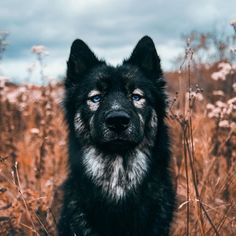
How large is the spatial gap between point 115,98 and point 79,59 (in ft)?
2.32


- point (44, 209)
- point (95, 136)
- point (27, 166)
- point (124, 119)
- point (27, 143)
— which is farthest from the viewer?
point (27, 143)

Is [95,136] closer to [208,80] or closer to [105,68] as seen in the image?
[105,68]

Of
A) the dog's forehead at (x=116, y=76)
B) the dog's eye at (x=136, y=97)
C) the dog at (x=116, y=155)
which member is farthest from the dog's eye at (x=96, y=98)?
the dog's eye at (x=136, y=97)

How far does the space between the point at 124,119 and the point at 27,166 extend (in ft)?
11.9

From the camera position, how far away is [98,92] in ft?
12.8

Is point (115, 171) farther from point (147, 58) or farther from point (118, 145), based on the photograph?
point (147, 58)

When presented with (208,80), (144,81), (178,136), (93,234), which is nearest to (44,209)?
(93,234)

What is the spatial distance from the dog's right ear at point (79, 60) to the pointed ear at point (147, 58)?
41 centimetres

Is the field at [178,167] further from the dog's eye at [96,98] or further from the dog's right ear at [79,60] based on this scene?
the dog's eye at [96,98]

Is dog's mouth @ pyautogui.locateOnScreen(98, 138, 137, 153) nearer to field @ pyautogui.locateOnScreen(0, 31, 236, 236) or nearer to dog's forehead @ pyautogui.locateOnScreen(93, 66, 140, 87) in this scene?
field @ pyautogui.locateOnScreen(0, 31, 236, 236)

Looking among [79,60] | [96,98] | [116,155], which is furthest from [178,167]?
[79,60]

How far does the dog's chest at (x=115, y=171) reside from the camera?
3777 mm

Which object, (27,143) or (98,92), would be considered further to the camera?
(27,143)

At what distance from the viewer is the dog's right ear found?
13.8 ft
